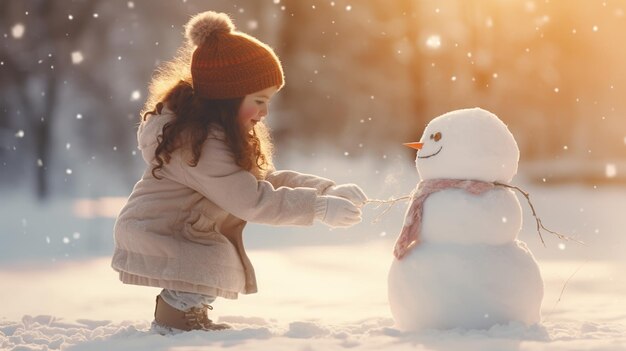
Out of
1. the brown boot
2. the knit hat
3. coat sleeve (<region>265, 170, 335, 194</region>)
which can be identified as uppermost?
the knit hat

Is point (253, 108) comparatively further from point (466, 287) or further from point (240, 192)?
point (466, 287)

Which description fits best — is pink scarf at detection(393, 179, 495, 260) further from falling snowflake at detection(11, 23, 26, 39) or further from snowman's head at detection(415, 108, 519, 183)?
falling snowflake at detection(11, 23, 26, 39)

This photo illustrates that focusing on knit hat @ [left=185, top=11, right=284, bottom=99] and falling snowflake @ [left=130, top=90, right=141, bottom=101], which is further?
falling snowflake @ [left=130, top=90, right=141, bottom=101]

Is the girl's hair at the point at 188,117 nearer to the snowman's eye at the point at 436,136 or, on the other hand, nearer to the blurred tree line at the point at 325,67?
the snowman's eye at the point at 436,136

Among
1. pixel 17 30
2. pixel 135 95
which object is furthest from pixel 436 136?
pixel 17 30

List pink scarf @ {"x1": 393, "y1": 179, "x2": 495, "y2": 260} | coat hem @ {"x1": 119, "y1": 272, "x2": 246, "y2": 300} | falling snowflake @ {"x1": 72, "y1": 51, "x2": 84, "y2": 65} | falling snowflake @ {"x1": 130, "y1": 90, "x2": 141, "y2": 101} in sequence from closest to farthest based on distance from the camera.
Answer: pink scarf @ {"x1": 393, "y1": 179, "x2": 495, "y2": 260}, coat hem @ {"x1": 119, "y1": 272, "x2": 246, "y2": 300}, falling snowflake @ {"x1": 72, "y1": 51, "x2": 84, "y2": 65}, falling snowflake @ {"x1": 130, "y1": 90, "x2": 141, "y2": 101}

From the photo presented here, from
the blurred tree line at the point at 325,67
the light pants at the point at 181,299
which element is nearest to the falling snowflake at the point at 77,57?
the blurred tree line at the point at 325,67

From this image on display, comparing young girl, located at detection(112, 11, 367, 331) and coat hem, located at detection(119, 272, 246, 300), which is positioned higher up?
young girl, located at detection(112, 11, 367, 331)

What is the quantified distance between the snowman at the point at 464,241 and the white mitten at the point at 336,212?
0.75ft

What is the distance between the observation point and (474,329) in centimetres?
327

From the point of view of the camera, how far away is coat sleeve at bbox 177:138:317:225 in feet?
11.4

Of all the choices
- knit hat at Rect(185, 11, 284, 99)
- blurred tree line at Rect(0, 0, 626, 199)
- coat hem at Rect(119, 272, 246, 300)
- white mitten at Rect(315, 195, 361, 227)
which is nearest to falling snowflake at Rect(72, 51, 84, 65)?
blurred tree line at Rect(0, 0, 626, 199)

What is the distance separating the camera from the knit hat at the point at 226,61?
11.7ft

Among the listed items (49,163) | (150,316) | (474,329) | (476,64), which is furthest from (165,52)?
(474,329)
